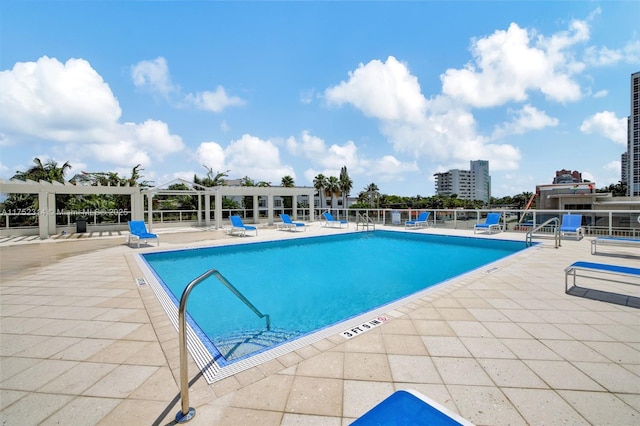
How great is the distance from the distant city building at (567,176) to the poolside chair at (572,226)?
8276 cm

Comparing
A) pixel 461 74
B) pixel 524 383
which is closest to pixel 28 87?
pixel 524 383

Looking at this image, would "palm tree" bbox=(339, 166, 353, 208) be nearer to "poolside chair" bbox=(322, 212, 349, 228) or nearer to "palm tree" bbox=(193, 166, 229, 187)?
"palm tree" bbox=(193, 166, 229, 187)

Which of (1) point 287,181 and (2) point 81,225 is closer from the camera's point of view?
(2) point 81,225

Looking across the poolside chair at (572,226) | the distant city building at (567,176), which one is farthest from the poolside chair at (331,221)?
the distant city building at (567,176)

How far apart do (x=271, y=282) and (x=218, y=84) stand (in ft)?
31.7

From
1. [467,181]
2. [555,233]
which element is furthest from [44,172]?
[467,181]

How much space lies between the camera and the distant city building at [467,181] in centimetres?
11375

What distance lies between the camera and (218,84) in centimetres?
1210

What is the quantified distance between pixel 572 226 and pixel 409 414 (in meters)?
10.8

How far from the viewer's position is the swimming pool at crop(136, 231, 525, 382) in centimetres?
372

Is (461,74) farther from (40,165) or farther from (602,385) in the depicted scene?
(40,165)

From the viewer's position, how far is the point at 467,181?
378ft

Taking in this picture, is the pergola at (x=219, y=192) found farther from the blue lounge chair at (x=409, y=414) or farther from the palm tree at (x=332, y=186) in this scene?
the palm tree at (x=332, y=186)

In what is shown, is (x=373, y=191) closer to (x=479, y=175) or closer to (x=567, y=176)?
(x=567, y=176)
